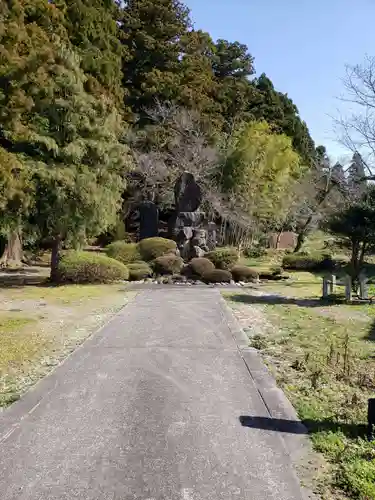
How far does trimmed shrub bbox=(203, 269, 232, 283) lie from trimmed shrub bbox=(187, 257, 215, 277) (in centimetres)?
21

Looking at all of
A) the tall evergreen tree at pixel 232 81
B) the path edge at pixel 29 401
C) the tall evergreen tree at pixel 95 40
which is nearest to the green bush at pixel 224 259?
the tall evergreen tree at pixel 95 40

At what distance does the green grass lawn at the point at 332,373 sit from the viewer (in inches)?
125

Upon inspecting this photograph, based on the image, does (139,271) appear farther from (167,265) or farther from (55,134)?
(55,134)

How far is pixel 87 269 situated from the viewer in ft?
47.8

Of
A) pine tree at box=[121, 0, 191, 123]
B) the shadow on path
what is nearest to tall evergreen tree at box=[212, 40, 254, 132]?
pine tree at box=[121, 0, 191, 123]

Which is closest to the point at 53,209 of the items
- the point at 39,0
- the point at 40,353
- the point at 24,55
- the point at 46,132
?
the point at 46,132

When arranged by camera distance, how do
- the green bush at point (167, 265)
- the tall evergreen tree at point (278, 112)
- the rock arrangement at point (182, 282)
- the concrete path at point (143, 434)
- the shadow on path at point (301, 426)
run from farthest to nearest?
the tall evergreen tree at point (278, 112), the green bush at point (167, 265), the rock arrangement at point (182, 282), the shadow on path at point (301, 426), the concrete path at point (143, 434)

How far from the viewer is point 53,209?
524 inches

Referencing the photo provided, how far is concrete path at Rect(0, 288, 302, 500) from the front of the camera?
2852 mm

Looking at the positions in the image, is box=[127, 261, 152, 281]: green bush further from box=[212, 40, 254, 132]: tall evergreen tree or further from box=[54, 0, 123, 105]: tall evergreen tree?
box=[212, 40, 254, 132]: tall evergreen tree

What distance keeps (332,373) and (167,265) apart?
11.3 m

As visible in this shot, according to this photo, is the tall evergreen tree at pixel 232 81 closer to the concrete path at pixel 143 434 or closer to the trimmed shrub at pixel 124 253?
the trimmed shrub at pixel 124 253

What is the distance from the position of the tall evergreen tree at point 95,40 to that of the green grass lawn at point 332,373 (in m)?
16.4

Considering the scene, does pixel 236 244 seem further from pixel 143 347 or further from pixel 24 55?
pixel 143 347
